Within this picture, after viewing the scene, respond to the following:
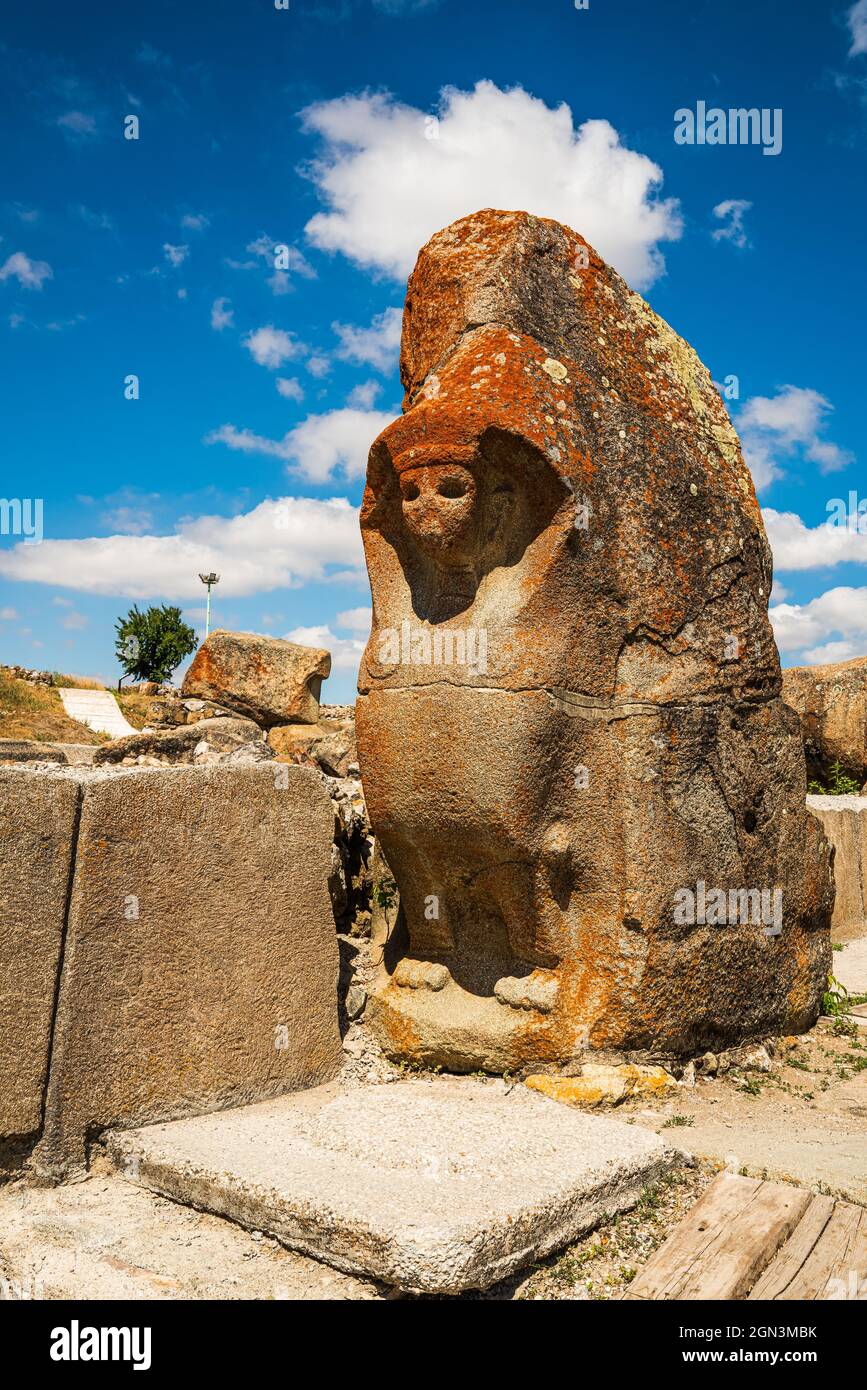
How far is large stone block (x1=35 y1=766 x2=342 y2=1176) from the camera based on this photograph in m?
3.08

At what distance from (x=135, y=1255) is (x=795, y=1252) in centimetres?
160

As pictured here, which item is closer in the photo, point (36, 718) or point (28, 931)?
point (28, 931)

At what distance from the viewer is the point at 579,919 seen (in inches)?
150

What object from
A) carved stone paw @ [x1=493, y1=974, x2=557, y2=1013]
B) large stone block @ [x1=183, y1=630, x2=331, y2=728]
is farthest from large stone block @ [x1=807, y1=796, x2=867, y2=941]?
large stone block @ [x1=183, y1=630, x2=331, y2=728]

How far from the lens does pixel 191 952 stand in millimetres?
3340

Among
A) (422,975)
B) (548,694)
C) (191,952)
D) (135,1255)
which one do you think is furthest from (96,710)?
(135,1255)

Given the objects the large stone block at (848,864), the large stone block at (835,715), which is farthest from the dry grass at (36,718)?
the large stone block at (848,864)

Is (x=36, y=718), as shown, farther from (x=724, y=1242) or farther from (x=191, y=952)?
(x=724, y=1242)

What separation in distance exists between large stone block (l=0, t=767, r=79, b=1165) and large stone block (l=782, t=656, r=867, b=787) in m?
8.01

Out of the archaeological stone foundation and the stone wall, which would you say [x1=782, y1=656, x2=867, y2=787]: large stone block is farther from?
the stone wall

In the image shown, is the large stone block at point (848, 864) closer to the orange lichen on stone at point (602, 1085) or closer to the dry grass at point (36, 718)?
the orange lichen on stone at point (602, 1085)

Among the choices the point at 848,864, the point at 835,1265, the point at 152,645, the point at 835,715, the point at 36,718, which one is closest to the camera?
the point at 835,1265

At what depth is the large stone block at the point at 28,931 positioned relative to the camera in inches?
115
